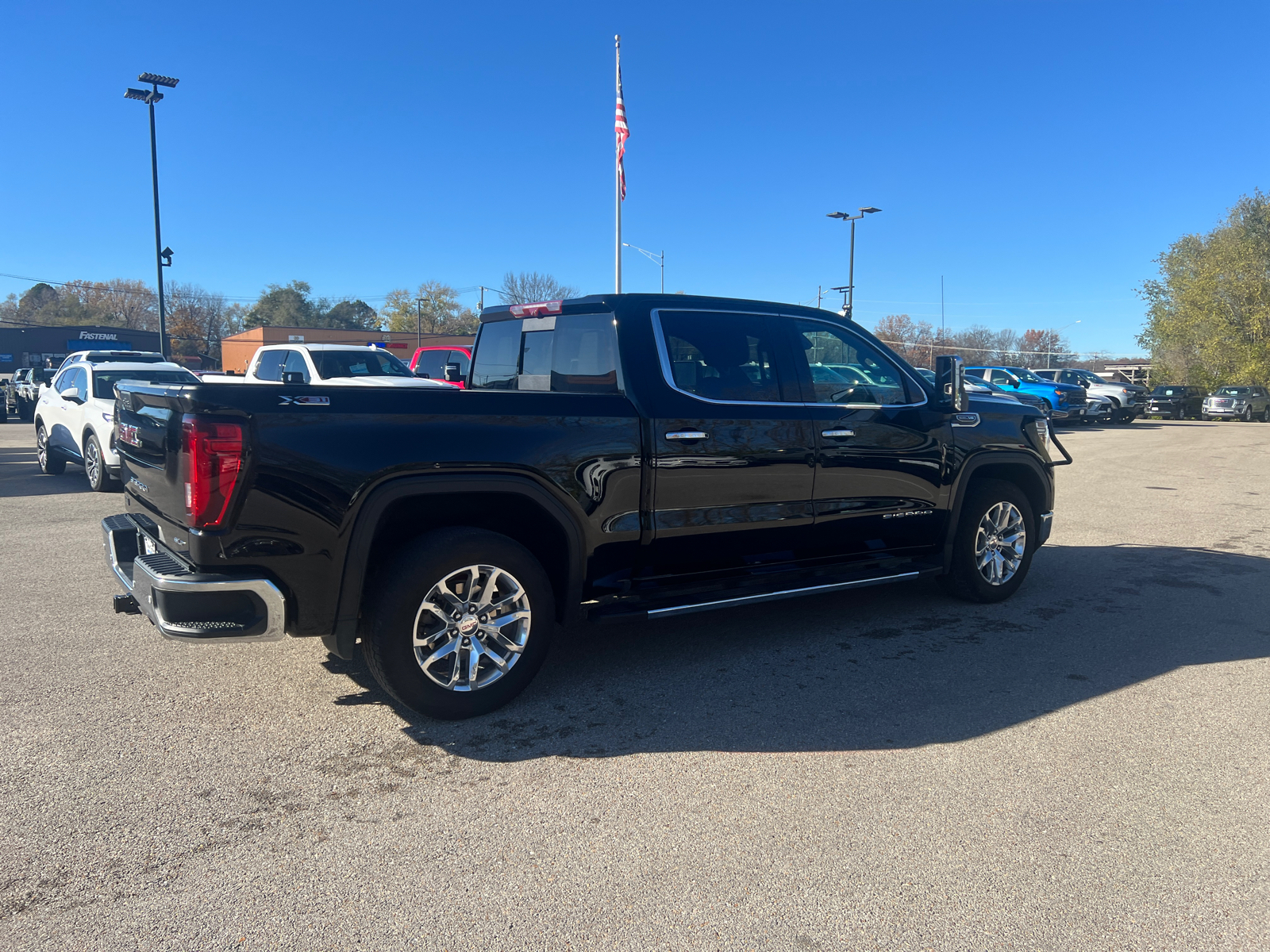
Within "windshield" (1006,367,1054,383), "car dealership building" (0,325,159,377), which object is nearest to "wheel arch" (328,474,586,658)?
"windshield" (1006,367,1054,383)

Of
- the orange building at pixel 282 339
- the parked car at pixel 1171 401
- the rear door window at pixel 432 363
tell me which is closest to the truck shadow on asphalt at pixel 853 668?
the rear door window at pixel 432 363

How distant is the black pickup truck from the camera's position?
3.59 m

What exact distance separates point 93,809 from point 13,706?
1285 millimetres

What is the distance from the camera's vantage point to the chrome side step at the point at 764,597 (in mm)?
4465

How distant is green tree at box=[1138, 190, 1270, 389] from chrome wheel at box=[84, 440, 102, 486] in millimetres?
48840

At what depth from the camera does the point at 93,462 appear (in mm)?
11016

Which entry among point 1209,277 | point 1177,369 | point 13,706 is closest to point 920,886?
point 13,706

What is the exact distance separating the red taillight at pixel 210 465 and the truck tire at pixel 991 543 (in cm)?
434

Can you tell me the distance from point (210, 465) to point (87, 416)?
906 centimetres

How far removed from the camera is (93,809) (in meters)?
3.25

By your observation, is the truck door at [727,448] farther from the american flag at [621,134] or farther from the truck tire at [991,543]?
the american flag at [621,134]

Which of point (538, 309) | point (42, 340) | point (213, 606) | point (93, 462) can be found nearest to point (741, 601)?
point (538, 309)

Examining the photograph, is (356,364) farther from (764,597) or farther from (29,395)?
(29,395)

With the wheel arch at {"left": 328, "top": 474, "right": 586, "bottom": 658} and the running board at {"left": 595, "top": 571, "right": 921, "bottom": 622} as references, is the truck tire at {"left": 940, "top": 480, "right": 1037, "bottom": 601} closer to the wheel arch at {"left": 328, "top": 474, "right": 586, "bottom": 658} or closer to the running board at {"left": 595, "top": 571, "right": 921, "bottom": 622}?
the running board at {"left": 595, "top": 571, "right": 921, "bottom": 622}
